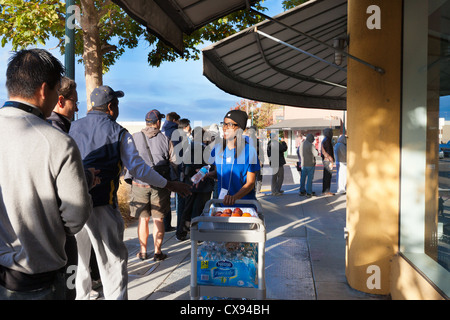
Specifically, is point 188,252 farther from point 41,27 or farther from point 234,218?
point 41,27

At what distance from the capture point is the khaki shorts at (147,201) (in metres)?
5.11

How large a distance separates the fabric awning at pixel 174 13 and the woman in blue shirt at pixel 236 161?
3.59 feet

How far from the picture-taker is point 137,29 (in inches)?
439

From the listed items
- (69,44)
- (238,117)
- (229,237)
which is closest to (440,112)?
(238,117)

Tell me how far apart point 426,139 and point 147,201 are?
3544 mm

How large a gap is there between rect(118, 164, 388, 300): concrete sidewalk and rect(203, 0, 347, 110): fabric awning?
2579 millimetres

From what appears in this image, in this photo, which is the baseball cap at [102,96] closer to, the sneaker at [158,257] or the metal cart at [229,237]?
the metal cart at [229,237]

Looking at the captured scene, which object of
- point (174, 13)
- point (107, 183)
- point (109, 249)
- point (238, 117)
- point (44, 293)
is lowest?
point (109, 249)

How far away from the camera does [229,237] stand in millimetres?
2867

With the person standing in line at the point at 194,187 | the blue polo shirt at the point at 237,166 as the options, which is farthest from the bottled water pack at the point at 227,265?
the person standing in line at the point at 194,187

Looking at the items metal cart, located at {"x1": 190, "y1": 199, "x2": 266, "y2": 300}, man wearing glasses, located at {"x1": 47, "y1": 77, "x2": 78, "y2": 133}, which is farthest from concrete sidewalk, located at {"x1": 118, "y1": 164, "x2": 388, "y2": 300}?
man wearing glasses, located at {"x1": 47, "y1": 77, "x2": 78, "y2": 133}

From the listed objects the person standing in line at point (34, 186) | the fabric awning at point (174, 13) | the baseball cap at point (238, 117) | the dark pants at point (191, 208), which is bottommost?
the dark pants at point (191, 208)

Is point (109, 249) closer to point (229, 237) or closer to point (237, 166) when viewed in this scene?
point (229, 237)

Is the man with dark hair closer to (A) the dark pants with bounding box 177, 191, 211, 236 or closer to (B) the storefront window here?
(A) the dark pants with bounding box 177, 191, 211, 236
